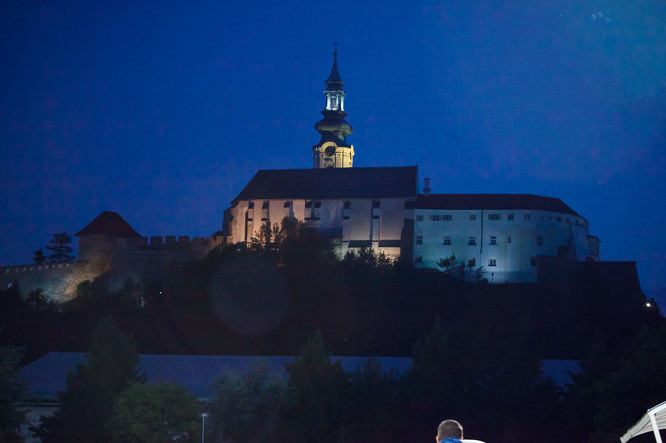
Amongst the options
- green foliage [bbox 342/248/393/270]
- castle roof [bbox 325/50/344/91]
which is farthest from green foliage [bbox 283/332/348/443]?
castle roof [bbox 325/50/344/91]

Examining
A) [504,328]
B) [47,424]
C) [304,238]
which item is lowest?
[47,424]

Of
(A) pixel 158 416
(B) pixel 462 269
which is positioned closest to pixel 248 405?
(A) pixel 158 416

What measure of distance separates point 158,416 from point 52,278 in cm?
4962

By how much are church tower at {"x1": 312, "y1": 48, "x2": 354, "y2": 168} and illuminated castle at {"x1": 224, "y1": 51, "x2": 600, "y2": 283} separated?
543 inches

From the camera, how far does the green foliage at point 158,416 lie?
91.5 ft

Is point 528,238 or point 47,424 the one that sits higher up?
point 528,238

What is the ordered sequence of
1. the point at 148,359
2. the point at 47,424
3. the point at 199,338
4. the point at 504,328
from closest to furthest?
the point at 47,424 < the point at 504,328 < the point at 148,359 < the point at 199,338

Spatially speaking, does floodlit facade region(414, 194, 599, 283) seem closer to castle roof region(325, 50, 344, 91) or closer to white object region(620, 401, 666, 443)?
castle roof region(325, 50, 344, 91)

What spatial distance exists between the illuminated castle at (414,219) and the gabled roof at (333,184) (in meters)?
0.09

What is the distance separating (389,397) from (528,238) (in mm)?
39573

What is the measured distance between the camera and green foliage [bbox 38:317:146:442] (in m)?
30.8

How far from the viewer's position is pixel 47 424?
31156 millimetres

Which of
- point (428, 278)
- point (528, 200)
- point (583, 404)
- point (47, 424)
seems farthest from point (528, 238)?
point (47, 424)

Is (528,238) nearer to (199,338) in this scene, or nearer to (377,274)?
(377,274)
